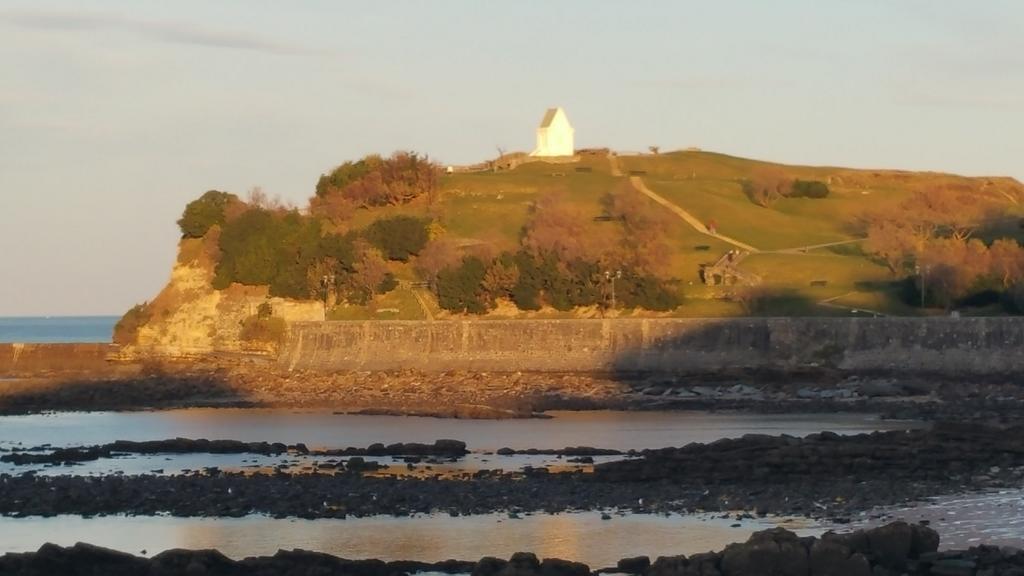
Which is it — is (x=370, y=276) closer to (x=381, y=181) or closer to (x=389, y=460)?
(x=381, y=181)

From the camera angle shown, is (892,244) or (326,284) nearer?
(326,284)

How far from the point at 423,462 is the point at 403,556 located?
37.7 feet

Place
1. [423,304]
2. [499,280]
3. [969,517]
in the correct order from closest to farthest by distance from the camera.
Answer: [969,517] → [499,280] → [423,304]

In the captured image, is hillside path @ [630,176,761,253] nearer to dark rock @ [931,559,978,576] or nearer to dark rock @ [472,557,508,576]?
dark rock @ [931,559,978,576]

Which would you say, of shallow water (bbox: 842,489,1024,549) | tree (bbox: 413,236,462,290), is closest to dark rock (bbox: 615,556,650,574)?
shallow water (bbox: 842,489,1024,549)

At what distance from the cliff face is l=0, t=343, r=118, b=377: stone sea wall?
58.5 inches

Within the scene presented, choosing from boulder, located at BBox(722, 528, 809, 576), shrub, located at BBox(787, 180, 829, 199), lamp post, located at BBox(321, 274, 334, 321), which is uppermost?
shrub, located at BBox(787, 180, 829, 199)

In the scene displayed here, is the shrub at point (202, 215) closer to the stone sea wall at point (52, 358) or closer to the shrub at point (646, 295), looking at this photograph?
the stone sea wall at point (52, 358)

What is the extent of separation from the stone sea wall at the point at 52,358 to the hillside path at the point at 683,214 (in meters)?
31.5

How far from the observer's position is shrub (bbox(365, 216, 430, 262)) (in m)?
76.8

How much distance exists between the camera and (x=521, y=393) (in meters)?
51.7

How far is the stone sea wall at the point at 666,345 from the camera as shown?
52.2 metres

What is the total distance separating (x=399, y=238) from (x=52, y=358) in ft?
55.4

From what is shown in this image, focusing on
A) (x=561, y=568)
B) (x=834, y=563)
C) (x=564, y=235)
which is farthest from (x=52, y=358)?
(x=834, y=563)
